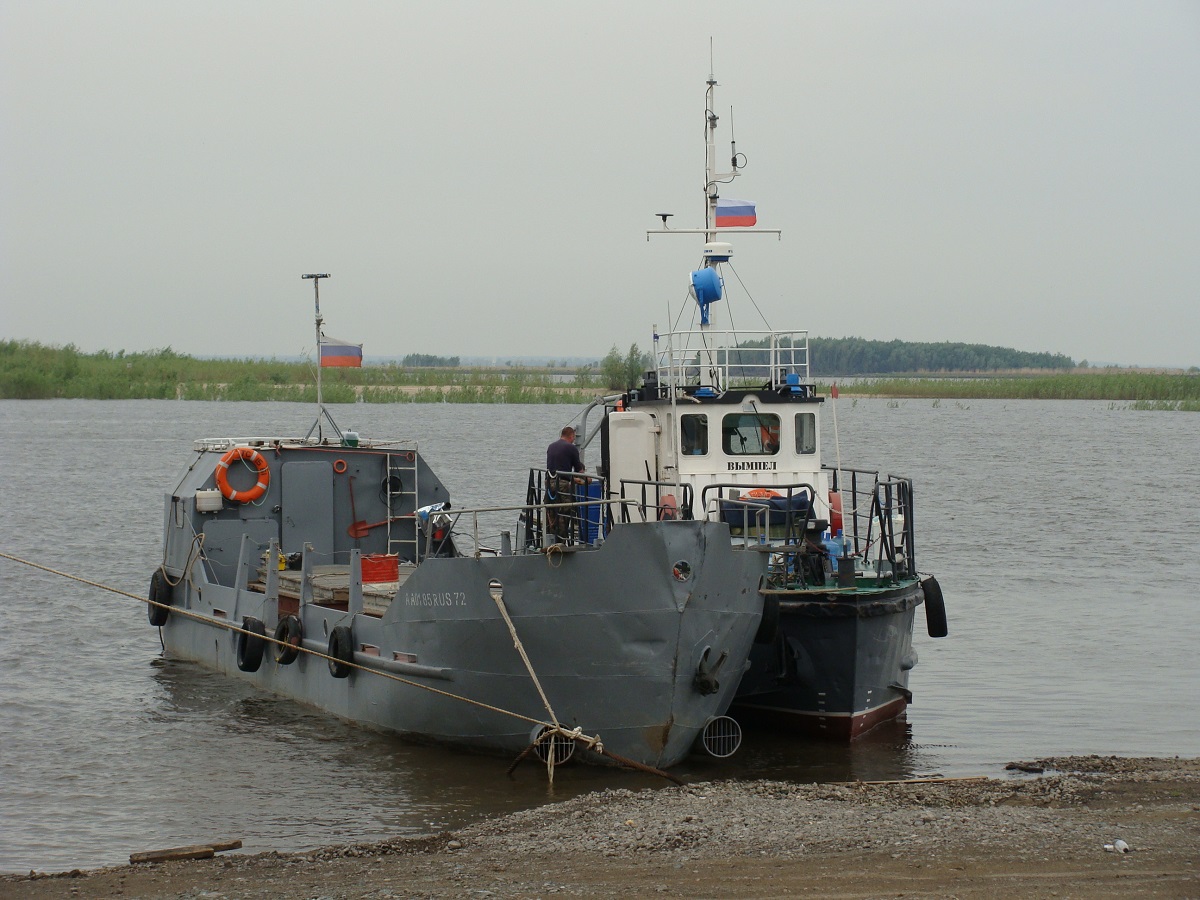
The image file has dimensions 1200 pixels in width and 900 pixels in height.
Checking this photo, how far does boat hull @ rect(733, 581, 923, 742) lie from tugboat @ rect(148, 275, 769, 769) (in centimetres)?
112

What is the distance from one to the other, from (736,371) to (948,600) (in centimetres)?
859

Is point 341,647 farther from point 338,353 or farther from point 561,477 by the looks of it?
point 338,353

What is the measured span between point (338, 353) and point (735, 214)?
5370 mm

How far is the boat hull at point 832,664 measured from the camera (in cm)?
1310

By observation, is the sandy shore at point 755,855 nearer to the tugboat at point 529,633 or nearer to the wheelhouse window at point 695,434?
the tugboat at point 529,633

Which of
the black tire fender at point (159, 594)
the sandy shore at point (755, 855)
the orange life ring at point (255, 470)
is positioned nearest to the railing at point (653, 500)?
the sandy shore at point (755, 855)

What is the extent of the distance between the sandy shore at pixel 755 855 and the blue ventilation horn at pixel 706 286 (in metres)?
6.68

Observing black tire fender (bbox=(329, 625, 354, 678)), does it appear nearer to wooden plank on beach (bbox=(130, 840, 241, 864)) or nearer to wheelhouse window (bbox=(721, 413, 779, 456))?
wooden plank on beach (bbox=(130, 840, 241, 864))

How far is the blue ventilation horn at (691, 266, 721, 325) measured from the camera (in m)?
15.7

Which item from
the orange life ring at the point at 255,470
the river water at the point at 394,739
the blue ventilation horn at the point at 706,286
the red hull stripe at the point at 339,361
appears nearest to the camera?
the river water at the point at 394,739

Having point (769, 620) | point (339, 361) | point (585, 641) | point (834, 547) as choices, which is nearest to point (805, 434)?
point (834, 547)

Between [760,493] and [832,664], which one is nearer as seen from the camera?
[832,664]

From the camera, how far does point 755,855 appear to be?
8.77m

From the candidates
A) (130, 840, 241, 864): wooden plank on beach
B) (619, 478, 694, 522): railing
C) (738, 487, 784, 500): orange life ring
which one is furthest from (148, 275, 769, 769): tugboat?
(130, 840, 241, 864): wooden plank on beach
